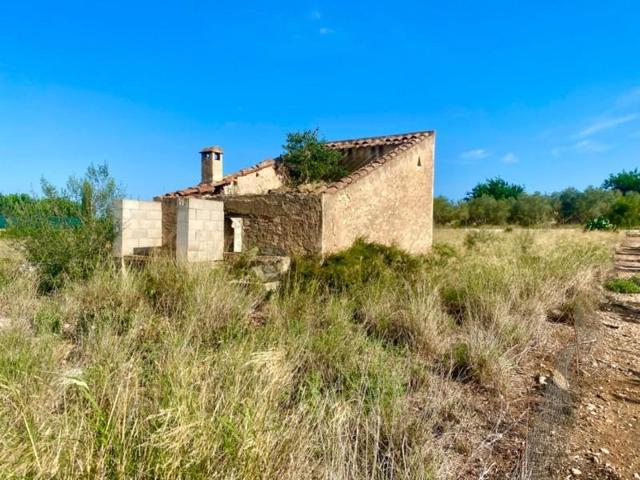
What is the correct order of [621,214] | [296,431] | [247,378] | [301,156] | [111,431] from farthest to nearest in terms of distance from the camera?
[621,214], [301,156], [247,378], [296,431], [111,431]

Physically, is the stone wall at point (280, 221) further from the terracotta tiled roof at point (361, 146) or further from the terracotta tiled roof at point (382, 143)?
the terracotta tiled roof at point (361, 146)

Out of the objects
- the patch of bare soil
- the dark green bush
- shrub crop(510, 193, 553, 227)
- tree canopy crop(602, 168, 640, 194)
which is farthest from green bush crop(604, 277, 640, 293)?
tree canopy crop(602, 168, 640, 194)

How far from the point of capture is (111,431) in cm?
196

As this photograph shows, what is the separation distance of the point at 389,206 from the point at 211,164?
22.0 ft

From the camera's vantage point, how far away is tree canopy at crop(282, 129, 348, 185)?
13141 millimetres

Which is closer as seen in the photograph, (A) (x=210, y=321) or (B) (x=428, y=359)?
(B) (x=428, y=359)

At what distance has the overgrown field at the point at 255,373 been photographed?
193 cm

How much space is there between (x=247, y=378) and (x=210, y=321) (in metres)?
2.32

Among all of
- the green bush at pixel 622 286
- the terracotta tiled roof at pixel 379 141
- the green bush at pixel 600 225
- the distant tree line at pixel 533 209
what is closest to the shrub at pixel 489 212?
the distant tree line at pixel 533 209

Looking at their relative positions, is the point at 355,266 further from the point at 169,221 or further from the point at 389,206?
the point at 169,221

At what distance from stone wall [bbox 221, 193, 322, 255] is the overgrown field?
153cm

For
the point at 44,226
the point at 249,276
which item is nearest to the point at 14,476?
the point at 249,276

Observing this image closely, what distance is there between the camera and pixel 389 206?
36.4 feet

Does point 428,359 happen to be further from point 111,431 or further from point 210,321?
point 111,431
